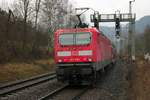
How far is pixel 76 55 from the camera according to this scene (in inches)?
758

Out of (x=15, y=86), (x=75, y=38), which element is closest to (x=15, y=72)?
(x=15, y=86)

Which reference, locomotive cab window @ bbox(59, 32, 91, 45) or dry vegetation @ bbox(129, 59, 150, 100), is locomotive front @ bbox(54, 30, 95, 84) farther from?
dry vegetation @ bbox(129, 59, 150, 100)

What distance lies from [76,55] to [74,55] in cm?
11

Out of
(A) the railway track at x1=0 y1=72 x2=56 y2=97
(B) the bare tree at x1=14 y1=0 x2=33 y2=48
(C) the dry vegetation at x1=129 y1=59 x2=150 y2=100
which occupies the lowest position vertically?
(A) the railway track at x1=0 y1=72 x2=56 y2=97

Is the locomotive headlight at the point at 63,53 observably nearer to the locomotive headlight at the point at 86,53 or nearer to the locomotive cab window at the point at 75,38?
the locomotive cab window at the point at 75,38

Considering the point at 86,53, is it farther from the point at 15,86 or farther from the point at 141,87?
the point at 141,87

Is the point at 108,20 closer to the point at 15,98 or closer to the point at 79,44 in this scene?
the point at 79,44

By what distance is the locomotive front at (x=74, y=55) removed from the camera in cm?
1902

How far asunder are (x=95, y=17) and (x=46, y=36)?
871 cm

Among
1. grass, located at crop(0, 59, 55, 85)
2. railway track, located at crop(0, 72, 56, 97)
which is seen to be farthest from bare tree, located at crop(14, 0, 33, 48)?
railway track, located at crop(0, 72, 56, 97)

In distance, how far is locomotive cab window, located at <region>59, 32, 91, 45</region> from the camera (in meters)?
19.5

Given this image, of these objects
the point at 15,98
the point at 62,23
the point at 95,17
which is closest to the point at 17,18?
the point at 95,17

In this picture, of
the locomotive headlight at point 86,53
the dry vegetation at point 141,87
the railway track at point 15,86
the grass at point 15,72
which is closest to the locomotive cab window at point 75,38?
the locomotive headlight at point 86,53

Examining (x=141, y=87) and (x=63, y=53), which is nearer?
(x=141, y=87)
